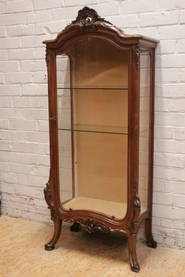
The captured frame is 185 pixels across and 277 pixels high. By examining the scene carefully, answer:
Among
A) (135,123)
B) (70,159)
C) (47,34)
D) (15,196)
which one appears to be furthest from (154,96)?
(15,196)

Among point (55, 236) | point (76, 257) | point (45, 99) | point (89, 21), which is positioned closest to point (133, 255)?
point (76, 257)

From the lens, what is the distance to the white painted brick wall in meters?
2.08

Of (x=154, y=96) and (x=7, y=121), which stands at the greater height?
(x=154, y=96)

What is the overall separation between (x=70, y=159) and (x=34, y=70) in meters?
0.70

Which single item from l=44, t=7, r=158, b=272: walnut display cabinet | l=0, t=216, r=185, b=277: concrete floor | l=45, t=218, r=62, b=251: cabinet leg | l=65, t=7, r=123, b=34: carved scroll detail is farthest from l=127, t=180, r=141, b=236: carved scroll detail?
l=65, t=7, r=123, b=34: carved scroll detail

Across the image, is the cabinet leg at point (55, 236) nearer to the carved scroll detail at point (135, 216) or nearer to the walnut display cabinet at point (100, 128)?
the walnut display cabinet at point (100, 128)

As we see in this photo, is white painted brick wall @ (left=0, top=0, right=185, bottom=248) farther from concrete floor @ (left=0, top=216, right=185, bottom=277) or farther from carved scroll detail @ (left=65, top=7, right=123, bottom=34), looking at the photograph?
carved scroll detail @ (left=65, top=7, right=123, bottom=34)

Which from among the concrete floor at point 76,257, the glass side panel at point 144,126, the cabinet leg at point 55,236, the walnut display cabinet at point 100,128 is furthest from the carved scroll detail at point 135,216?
the cabinet leg at point 55,236

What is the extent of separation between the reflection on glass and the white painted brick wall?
25cm

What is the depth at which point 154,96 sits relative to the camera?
2.14 m

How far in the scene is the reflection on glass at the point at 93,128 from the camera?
81.5 inches

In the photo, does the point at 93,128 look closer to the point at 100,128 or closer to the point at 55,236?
the point at 100,128

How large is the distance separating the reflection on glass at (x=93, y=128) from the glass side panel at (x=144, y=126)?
9 cm

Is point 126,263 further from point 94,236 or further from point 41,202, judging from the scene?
point 41,202
